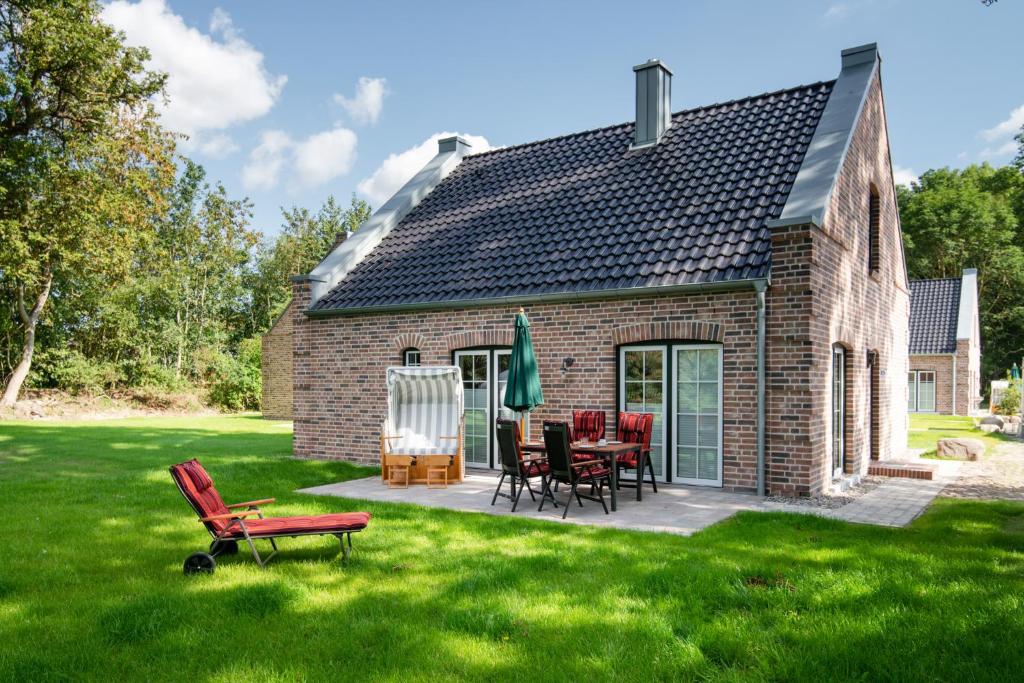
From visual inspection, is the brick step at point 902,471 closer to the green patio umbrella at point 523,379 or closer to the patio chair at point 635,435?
the patio chair at point 635,435

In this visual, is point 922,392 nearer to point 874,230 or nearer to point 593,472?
point 874,230

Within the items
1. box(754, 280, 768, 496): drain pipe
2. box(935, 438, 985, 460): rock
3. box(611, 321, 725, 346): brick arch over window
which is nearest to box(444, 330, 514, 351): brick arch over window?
box(611, 321, 725, 346): brick arch over window

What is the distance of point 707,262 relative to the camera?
33.8 feet

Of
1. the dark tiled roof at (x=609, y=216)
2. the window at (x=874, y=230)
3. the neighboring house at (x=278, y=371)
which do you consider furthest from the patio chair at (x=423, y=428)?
the neighboring house at (x=278, y=371)

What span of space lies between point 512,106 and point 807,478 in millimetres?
10134

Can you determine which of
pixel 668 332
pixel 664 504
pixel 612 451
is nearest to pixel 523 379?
pixel 612 451

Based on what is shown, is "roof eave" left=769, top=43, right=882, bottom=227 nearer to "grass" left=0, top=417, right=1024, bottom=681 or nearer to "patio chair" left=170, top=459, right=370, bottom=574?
"grass" left=0, top=417, right=1024, bottom=681

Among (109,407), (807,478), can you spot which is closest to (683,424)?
(807,478)

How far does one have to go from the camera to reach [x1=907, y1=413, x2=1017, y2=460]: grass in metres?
18.0

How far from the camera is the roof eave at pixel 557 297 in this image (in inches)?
388

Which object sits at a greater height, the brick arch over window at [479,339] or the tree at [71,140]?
the tree at [71,140]

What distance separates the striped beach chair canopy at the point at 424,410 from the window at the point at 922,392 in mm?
30297

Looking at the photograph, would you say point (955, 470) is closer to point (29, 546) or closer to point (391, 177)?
point (29, 546)

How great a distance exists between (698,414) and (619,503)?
2051 mm
